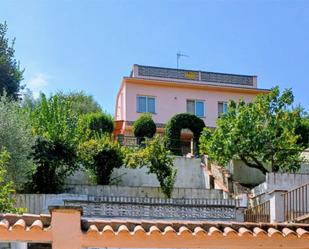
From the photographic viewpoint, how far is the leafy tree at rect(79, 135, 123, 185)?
75.6 ft

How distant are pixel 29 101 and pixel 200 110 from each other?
11.5 meters

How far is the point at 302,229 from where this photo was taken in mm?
9000

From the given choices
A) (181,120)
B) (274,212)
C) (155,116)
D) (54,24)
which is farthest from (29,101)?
(274,212)

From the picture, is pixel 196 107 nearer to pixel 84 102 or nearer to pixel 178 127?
pixel 178 127

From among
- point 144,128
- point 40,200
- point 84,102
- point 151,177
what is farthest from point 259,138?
point 84,102

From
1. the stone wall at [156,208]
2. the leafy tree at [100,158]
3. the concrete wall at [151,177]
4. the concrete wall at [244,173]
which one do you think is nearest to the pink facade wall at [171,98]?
the concrete wall at [151,177]

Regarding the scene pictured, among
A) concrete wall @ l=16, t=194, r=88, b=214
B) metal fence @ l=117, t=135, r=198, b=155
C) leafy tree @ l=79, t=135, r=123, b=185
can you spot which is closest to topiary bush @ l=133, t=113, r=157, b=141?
metal fence @ l=117, t=135, r=198, b=155

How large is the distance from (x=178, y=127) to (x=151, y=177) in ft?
26.2

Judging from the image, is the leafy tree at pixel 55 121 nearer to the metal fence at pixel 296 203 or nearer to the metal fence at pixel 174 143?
the metal fence at pixel 174 143

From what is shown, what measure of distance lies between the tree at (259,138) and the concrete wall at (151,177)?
135cm

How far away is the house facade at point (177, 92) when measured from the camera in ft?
125

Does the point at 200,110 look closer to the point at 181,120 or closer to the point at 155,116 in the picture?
the point at 155,116

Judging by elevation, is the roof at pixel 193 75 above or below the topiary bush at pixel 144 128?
above

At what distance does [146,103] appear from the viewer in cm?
3816
